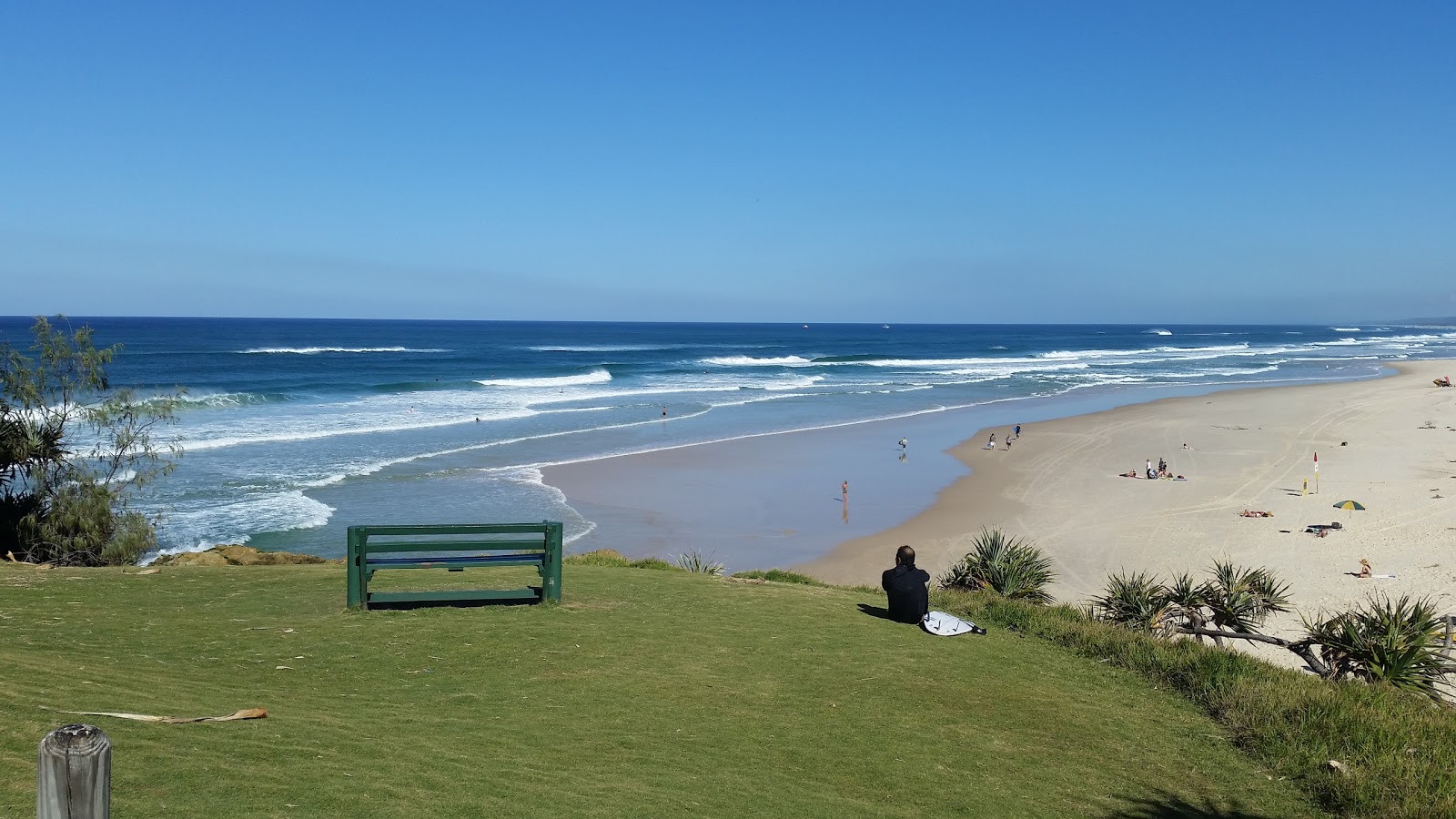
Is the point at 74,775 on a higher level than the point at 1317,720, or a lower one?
higher

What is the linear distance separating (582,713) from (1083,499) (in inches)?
969

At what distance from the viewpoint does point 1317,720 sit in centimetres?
758

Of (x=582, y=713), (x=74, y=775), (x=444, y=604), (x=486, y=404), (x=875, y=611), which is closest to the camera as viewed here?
(x=74, y=775)

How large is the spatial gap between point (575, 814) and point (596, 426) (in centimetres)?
3855

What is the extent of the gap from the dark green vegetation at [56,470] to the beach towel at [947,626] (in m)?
12.8

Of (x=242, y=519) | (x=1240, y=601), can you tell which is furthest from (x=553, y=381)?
(x=1240, y=601)

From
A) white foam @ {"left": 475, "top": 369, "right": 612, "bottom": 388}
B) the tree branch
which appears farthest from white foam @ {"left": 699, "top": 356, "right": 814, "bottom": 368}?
the tree branch

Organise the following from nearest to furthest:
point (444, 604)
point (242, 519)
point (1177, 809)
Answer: point (1177, 809)
point (444, 604)
point (242, 519)

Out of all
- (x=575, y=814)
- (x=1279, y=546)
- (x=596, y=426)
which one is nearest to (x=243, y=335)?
(x=596, y=426)

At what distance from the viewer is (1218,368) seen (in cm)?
8594

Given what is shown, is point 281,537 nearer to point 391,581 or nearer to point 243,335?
point 391,581

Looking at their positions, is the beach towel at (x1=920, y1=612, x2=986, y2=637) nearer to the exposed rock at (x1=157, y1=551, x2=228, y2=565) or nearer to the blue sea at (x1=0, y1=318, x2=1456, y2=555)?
the exposed rock at (x1=157, y1=551, x2=228, y2=565)

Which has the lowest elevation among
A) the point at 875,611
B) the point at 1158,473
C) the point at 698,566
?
the point at 1158,473

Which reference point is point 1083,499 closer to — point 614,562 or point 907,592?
point 614,562
